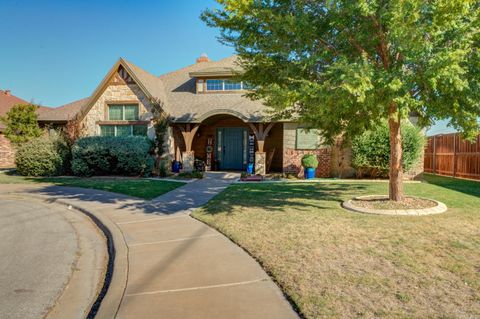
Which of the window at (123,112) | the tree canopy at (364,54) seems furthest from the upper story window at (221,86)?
the tree canopy at (364,54)

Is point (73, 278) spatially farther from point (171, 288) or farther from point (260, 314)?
Result: point (260, 314)

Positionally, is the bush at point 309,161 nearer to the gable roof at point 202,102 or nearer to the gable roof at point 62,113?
the gable roof at point 202,102

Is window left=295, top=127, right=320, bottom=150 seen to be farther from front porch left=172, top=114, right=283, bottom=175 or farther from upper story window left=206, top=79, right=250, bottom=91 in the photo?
upper story window left=206, top=79, right=250, bottom=91

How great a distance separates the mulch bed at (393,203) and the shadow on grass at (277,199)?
70 cm

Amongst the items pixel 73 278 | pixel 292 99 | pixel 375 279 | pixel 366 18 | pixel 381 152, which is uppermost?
pixel 366 18

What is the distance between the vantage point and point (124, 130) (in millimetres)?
19516

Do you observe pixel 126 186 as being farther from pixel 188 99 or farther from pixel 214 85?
pixel 214 85

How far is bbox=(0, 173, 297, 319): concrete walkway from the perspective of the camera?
132 inches

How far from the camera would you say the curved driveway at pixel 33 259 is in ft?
12.5

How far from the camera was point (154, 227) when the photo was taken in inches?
272

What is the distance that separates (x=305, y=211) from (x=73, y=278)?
5.12m

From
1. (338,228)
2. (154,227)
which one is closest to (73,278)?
(154,227)

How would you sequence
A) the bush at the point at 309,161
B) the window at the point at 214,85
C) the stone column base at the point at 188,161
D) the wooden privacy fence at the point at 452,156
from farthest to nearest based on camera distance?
the window at the point at 214,85 → the stone column base at the point at 188,161 → the bush at the point at 309,161 → the wooden privacy fence at the point at 452,156

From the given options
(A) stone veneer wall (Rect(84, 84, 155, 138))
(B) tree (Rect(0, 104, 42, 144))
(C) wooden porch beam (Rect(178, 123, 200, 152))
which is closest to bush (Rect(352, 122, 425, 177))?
(C) wooden porch beam (Rect(178, 123, 200, 152))
